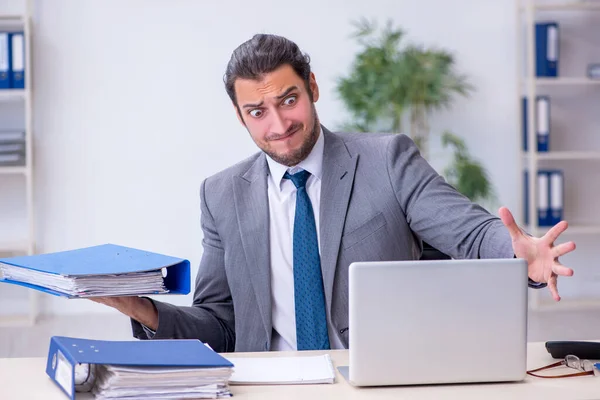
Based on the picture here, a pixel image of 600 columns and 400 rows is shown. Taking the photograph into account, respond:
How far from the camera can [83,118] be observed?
17.4ft

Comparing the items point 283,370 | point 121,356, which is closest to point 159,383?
point 121,356

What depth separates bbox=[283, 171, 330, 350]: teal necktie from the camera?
2.06m

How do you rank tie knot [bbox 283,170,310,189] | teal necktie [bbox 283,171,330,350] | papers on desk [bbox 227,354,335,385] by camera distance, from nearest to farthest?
papers on desk [bbox 227,354,335,385] < teal necktie [bbox 283,171,330,350] < tie knot [bbox 283,170,310,189]

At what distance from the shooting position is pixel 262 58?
216 cm

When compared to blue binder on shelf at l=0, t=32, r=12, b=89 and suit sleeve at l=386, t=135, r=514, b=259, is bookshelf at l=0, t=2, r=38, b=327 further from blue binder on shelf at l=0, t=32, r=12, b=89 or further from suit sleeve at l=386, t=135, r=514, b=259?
suit sleeve at l=386, t=135, r=514, b=259

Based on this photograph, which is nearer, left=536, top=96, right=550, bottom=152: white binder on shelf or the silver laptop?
the silver laptop

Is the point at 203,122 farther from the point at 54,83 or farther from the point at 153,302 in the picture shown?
the point at 153,302

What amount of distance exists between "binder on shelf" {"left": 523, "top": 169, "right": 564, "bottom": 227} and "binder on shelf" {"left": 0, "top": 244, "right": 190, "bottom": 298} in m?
3.89

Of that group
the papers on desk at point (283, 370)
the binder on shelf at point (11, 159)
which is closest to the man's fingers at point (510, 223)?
the papers on desk at point (283, 370)

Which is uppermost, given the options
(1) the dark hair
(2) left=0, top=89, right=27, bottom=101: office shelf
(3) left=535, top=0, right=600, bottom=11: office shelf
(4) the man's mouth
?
(3) left=535, top=0, right=600, bottom=11: office shelf

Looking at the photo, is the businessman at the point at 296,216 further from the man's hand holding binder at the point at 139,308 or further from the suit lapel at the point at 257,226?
the man's hand holding binder at the point at 139,308

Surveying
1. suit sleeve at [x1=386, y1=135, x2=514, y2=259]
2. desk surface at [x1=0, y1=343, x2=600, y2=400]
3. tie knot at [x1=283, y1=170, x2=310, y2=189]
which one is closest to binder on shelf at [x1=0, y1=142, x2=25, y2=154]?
tie knot at [x1=283, y1=170, x2=310, y2=189]

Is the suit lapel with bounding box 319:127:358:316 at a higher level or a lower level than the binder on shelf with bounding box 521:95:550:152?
lower

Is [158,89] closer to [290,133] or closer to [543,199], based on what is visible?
[543,199]
